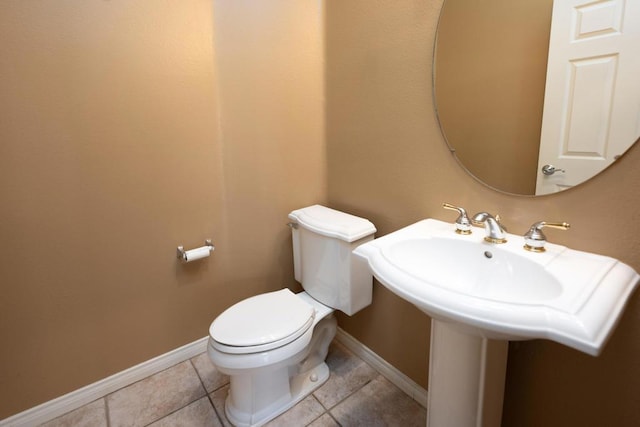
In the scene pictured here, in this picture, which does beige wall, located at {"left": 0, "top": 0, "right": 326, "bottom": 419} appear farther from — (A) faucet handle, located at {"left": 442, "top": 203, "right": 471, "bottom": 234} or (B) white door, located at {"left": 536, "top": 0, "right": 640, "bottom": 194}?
(B) white door, located at {"left": 536, "top": 0, "right": 640, "bottom": 194}

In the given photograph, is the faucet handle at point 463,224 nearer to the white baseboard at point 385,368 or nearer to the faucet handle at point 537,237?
the faucet handle at point 537,237

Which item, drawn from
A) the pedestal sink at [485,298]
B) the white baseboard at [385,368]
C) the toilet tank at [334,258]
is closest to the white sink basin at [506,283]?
the pedestal sink at [485,298]

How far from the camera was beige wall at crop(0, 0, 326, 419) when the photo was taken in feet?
4.11

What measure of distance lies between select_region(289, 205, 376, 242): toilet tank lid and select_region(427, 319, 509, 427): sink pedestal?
1.72ft

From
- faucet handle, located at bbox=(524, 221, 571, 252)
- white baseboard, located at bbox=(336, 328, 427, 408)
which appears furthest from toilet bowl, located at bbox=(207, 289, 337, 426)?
faucet handle, located at bbox=(524, 221, 571, 252)

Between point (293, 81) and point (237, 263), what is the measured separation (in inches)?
39.7

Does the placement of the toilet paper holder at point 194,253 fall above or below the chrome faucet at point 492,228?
below

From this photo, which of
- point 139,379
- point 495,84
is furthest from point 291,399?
point 495,84

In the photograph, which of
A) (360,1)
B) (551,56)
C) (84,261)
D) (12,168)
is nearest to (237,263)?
(84,261)

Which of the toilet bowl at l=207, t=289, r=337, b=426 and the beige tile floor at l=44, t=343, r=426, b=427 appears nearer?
the toilet bowl at l=207, t=289, r=337, b=426

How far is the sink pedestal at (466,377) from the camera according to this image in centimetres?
94

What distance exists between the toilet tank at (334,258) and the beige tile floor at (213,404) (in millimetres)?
401

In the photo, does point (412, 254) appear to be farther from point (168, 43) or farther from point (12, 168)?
point (12, 168)

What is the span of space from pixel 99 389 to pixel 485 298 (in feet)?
5.66
